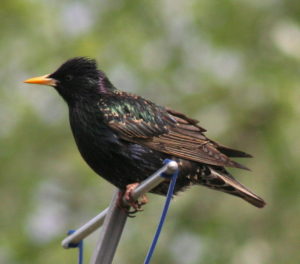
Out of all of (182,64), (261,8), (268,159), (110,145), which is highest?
(261,8)

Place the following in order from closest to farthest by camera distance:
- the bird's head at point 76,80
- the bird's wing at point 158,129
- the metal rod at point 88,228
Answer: the metal rod at point 88,228
the bird's wing at point 158,129
the bird's head at point 76,80

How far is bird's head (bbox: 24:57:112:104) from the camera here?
4957 mm

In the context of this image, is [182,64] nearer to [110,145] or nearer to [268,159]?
[268,159]

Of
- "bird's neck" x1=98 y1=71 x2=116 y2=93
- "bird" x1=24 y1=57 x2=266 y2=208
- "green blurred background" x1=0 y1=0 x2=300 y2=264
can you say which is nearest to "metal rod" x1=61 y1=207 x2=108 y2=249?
"bird" x1=24 y1=57 x2=266 y2=208

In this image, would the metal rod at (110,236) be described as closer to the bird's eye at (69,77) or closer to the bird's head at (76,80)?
the bird's head at (76,80)

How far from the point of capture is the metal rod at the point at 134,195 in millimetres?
3207

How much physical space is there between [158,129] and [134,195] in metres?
1.43

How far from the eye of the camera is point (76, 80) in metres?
5.03

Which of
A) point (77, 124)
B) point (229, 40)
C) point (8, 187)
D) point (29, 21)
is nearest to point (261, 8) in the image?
point (229, 40)

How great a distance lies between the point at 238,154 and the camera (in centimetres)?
498

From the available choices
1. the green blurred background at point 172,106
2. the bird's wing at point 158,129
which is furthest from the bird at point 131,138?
the green blurred background at point 172,106

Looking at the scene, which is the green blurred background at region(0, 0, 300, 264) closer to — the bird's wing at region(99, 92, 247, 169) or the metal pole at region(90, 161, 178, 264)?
the bird's wing at region(99, 92, 247, 169)

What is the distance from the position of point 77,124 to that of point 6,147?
319 cm

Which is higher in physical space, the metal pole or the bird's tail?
the bird's tail
